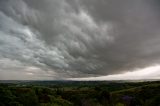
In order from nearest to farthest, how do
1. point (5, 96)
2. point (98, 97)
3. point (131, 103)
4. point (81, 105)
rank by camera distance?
point (5, 96) → point (131, 103) → point (81, 105) → point (98, 97)

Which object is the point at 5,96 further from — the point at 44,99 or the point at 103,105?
the point at 103,105

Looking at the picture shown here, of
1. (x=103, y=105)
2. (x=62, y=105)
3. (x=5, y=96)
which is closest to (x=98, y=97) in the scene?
(x=103, y=105)

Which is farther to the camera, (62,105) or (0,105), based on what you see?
(62,105)

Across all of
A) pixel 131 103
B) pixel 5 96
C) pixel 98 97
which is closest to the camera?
pixel 5 96

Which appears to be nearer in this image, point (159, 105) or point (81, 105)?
point (159, 105)

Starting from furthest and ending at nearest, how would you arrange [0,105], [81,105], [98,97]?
[98,97] → [81,105] → [0,105]

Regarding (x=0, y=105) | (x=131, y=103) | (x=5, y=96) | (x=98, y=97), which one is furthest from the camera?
(x=98, y=97)

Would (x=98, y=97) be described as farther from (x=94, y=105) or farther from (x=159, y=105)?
(x=159, y=105)

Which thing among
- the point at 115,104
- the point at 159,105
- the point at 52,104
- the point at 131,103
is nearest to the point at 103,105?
the point at 115,104
